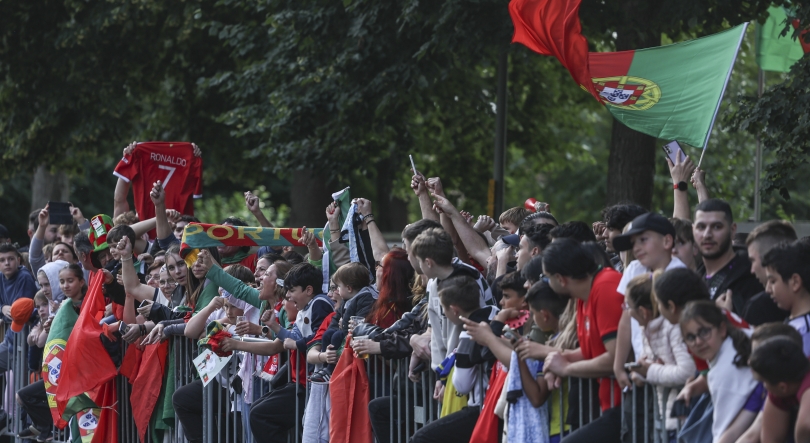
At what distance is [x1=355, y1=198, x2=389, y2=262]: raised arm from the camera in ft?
26.4

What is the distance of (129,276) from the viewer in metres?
8.84

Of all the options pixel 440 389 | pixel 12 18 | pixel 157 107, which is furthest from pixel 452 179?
pixel 440 389

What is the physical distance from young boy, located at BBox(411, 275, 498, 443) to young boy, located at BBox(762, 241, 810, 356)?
5.79ft

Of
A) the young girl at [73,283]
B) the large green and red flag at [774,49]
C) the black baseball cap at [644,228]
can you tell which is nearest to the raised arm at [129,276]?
the young girl at [73,283]

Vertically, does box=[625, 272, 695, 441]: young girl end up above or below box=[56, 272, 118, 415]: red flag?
above

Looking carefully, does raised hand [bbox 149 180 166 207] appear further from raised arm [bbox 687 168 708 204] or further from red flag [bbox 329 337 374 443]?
raised arm [bbox 687 168 708 204]

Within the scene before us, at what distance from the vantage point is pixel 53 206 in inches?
438

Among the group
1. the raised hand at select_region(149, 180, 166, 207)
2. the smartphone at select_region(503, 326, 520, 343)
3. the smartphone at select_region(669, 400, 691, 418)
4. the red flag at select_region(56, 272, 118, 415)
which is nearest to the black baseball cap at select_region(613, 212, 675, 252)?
the smartphone at select_region(503, 326, 520, 343)

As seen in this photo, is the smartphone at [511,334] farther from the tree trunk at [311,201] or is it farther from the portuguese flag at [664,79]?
the tree trunk at [311,201]

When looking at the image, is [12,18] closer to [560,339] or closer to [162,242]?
[162,242]

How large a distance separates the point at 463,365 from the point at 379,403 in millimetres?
1108

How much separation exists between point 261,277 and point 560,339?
3.29 meters

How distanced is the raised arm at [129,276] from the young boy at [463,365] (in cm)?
348

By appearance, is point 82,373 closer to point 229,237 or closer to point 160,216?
point 160,216
